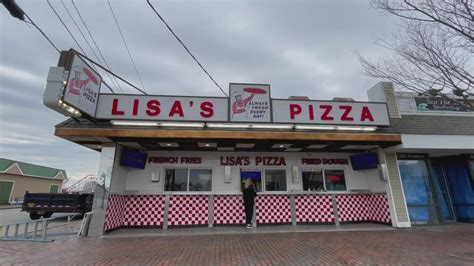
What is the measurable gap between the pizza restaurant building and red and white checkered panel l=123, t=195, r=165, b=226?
0.11 ft

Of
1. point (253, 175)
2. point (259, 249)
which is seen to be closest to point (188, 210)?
point (253, 175)

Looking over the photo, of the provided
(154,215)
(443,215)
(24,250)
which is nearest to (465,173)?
(443,215)

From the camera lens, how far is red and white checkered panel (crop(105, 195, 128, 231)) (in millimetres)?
6844

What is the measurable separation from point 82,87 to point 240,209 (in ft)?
20.6

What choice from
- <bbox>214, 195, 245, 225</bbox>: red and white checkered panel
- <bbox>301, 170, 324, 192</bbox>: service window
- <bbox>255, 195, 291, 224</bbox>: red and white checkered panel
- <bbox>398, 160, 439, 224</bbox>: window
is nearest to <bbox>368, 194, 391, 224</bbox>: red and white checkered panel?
<bbox>398, 160, 439, 224</bbox>: window

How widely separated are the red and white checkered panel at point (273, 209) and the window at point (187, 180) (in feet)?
6.69

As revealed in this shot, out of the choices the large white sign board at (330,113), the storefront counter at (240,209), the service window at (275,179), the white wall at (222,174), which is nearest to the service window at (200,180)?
the white wall at (222,174)

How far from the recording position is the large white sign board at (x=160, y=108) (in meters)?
6.47

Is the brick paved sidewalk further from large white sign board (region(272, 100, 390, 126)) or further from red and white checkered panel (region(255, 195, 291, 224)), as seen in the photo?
large white sign board (region(272, 100, 390, 126))

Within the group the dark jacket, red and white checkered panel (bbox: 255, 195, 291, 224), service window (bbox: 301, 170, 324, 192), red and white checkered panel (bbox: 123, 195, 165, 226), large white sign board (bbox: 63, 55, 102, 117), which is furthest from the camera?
service window (bbox: 301, 170, 324, 192)

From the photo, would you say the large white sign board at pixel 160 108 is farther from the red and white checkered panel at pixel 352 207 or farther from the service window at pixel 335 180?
the red and white checkered panel at pixel 352 207

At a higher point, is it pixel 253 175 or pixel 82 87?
pixel 82 87

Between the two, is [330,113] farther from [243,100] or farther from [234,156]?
Result: [234,156]

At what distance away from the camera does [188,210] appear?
313 inches
